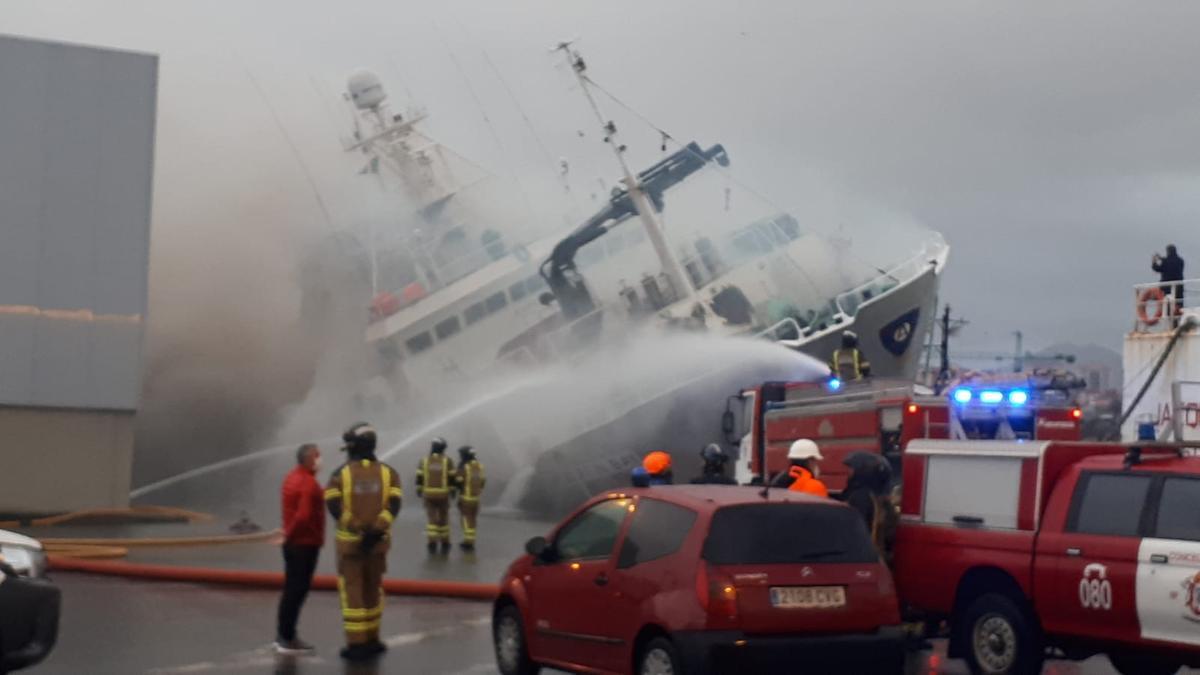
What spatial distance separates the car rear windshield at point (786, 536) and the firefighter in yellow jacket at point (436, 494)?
10.7 m


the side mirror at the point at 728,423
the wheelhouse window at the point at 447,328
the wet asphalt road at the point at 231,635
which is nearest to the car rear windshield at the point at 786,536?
the wet asphalt road at the point at 231,635

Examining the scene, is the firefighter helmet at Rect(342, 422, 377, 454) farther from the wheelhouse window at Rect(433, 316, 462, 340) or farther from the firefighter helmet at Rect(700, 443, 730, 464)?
the wheelhouse window at Rect(433, 316, 462, 340)

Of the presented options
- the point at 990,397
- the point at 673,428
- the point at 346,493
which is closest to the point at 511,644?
the point at 346,493

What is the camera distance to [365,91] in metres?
38.4

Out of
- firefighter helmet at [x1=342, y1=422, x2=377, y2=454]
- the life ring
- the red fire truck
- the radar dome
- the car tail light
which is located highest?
the radar dome

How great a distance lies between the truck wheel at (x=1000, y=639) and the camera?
8.92 meters

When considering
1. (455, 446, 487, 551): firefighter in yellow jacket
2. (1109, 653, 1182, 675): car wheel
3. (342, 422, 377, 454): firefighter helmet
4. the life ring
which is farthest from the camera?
the life ring

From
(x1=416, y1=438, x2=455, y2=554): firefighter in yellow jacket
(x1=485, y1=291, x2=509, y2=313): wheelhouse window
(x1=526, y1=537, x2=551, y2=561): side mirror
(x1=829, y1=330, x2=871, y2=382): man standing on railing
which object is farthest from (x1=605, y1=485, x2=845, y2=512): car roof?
(x1=485, y1=291, x2=509, y2=313): wheelhouse window

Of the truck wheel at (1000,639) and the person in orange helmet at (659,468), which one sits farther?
the person in orange helmet at (659,468)

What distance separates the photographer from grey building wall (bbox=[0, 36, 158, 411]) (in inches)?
869

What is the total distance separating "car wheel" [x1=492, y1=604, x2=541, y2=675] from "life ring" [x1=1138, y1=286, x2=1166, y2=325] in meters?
16.4

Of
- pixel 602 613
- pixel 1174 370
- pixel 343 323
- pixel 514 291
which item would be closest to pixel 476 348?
pixel 514 291

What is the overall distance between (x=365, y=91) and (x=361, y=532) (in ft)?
97.7

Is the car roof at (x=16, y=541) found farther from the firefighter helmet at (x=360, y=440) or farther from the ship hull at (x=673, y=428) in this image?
the ship hull at (x=673, y=428)
